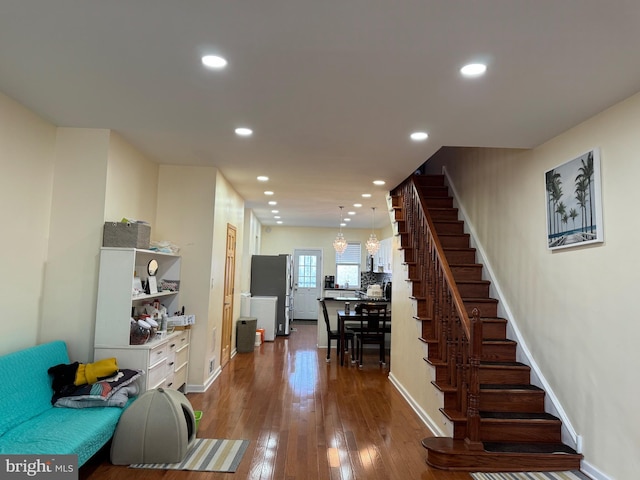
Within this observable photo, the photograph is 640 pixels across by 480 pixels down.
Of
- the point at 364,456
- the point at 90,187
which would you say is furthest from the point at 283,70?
the point at 364,456

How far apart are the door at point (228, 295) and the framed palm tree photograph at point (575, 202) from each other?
4.08 meters

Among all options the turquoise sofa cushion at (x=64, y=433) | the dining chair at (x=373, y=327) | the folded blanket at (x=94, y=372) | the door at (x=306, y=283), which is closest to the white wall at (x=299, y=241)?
the door at (x=306, y=283)

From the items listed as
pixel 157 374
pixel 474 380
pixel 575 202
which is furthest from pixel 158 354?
pixel 575 202

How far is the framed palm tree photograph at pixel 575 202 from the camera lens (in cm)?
305

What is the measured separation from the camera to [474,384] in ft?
10.4

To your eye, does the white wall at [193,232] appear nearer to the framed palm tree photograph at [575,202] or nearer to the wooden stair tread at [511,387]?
the wooden stair tread at [511,387]

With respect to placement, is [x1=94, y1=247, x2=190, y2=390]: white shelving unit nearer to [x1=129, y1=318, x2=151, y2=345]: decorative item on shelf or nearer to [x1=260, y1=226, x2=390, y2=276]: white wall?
[x1=129, y1=318, x2=151, y2=345]: decorative item on shelf

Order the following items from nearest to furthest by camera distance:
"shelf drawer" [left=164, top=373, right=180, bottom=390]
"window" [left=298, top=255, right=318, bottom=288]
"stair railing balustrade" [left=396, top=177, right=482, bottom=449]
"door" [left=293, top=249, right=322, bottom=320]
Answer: "stair railing balustrade" [left=396, top=177, right=482, bottom=449], "shelf drawer" [left=164, top=373, right=180, bottom=390], "door" [left=293, top=249, right=322, bottom=320], "window" [left=298, top=255, right=318, bottom=288]

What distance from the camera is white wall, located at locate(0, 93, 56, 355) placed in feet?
10.1

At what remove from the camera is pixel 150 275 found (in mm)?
4293

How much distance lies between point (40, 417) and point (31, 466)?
1.89 ft

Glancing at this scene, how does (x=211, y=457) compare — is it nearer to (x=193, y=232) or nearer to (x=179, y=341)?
(x=179, y=341)

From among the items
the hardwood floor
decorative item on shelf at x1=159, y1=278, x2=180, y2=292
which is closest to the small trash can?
the hardwood floor

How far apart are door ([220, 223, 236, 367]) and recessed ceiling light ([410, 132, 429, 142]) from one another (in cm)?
314
